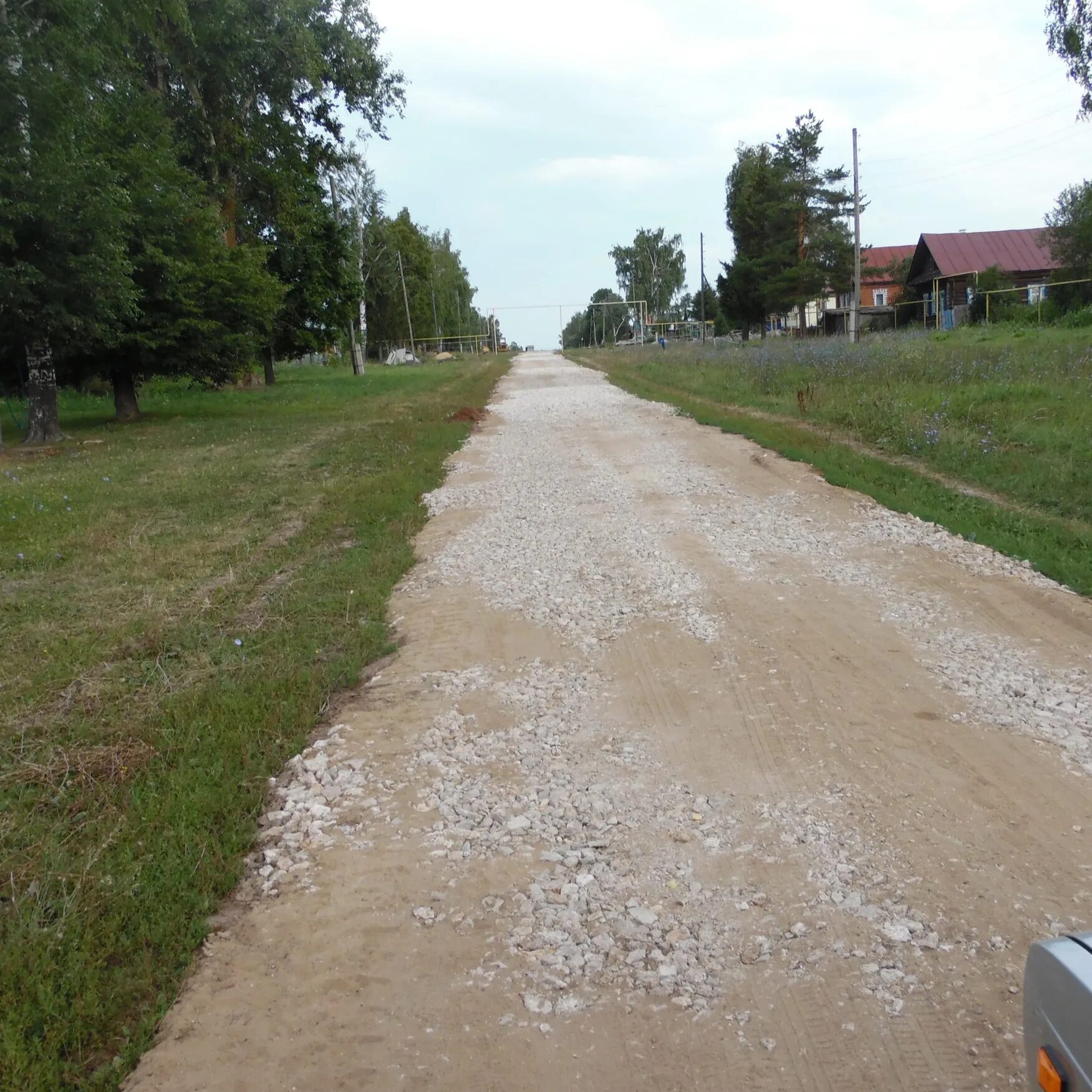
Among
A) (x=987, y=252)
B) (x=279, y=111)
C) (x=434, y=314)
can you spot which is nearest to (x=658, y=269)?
(x=434, y=314)

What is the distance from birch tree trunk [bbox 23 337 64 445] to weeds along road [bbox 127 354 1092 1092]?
1541 cm

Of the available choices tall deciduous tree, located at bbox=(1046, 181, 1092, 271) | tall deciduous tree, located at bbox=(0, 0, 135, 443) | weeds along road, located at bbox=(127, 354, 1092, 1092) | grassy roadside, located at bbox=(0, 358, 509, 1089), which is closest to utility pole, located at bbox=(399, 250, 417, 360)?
tall deciduous tree, located at bbox=(1046, 181, 1092, 271)

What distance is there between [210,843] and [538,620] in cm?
332

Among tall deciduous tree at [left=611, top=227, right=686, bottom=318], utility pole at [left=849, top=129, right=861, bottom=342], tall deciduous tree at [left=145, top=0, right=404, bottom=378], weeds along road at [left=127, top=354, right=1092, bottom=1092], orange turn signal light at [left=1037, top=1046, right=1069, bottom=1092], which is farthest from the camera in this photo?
tall deciduous tree at [left=611, top=227, right=686, bottom=318]

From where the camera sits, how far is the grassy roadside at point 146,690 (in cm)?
332

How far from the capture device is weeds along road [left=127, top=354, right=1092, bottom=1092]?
3.01 metres

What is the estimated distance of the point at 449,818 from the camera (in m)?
4.34

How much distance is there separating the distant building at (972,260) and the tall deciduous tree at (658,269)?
57707 millimetres

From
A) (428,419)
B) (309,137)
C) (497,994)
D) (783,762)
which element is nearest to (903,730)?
(783,762)

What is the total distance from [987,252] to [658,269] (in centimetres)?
6202

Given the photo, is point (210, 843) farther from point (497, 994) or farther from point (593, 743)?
point (593, 743)

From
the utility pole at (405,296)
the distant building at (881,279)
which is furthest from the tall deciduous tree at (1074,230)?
the utility pole at (405,296)

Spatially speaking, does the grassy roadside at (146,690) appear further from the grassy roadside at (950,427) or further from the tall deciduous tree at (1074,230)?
the tall deciduous tree at (1074,230)

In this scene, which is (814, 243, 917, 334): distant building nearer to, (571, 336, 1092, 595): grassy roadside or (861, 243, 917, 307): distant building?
(861, 243, 917, 307): distant building
